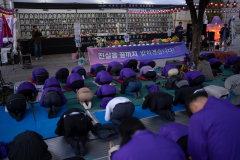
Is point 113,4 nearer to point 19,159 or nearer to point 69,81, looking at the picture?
point 69,81

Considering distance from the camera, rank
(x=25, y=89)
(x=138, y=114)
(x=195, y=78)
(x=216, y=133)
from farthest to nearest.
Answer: (x=195, y=78)
(x=25, y=89)
(x=138, y=114)
(x=216, y=133)

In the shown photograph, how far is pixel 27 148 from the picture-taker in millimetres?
2516

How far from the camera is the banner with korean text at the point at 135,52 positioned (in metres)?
9.02

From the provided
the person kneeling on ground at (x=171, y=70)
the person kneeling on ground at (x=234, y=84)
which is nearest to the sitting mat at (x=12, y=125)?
the person kneeling on ground at (x=171, y=70)

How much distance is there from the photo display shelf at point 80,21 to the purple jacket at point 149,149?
12272mm

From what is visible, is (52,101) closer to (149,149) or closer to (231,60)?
(149,149)

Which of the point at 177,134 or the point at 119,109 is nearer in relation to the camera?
the point at 177,134

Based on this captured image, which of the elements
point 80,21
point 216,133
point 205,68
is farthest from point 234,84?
point 80,21

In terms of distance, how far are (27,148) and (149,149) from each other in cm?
174

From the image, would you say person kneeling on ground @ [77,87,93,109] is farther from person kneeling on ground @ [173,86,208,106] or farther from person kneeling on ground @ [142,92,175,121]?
person kneeling on ground @ [173,86,208,106]

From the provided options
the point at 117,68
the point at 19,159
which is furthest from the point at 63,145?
the point at 117,68

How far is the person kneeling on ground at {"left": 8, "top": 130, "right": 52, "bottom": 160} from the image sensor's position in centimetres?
248

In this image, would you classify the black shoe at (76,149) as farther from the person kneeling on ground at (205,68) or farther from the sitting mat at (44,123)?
the person kneeling on ground at (205,68)

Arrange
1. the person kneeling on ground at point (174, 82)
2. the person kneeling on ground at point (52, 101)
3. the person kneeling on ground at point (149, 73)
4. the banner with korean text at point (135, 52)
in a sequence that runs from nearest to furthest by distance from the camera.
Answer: the person kneeling on ground at point (52, 101) → the person kneeling on ground at point (174, 82) → the person kneeling on ground at point (149, 73) → the banner with korean text at point (135, 52)
